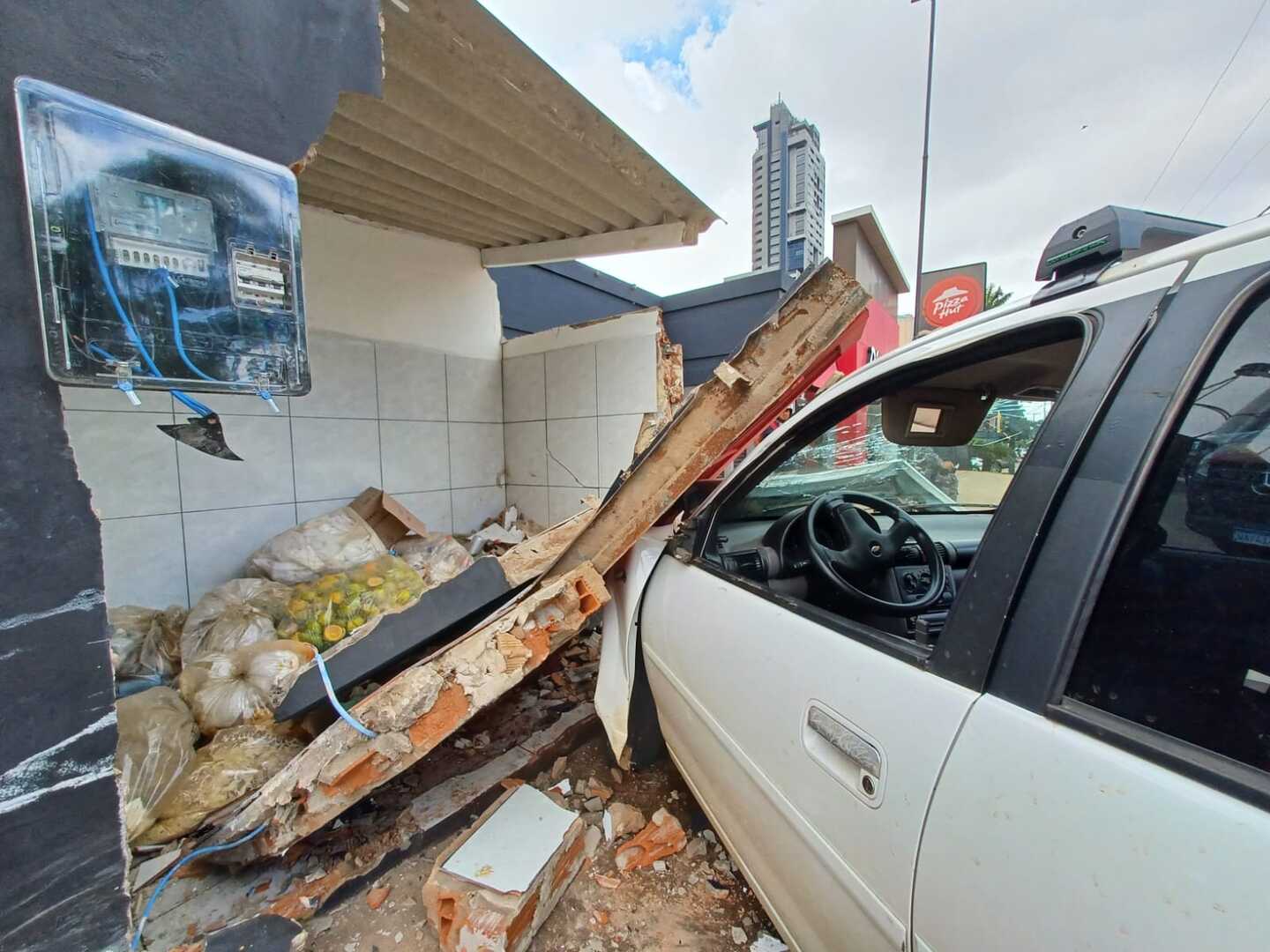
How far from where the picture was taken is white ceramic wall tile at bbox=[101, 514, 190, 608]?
3318mm

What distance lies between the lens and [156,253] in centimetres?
112

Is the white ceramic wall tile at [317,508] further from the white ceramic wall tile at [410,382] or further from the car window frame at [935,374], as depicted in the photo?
the car window frame at [935,374]

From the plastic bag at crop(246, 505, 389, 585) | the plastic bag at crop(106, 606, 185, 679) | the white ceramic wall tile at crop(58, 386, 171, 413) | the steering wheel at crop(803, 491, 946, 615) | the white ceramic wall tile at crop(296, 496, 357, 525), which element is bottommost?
the plastic bag at crop(106, 606, 185, 679)

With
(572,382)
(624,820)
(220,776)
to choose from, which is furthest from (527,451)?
(624,820)

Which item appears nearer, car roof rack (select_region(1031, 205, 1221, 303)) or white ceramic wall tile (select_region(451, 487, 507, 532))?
car roof rack (select_region(1031, 205, 1221, 303))

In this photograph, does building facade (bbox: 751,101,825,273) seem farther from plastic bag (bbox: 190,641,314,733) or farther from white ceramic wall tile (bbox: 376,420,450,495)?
plastic bag (bbox: 190,641,314,733)

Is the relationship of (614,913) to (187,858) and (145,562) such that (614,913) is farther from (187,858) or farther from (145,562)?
(145,562)

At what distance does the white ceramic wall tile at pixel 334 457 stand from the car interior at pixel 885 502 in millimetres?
3641

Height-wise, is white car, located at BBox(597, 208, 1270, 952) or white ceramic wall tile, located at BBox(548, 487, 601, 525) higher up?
white car, located at BBox(597, 208, 1270, 952)

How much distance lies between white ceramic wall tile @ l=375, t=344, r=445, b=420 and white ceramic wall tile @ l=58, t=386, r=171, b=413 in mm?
1466

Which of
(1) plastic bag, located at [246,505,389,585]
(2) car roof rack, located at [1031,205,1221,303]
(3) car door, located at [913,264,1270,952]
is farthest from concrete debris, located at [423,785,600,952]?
(1) plastic bag, located at [246,505,389,585]

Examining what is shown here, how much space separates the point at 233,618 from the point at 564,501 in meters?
2.87

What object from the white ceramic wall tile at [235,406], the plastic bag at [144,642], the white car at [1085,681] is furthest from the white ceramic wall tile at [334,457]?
the white car at [1085,681]

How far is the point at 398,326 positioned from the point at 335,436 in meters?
1.17
